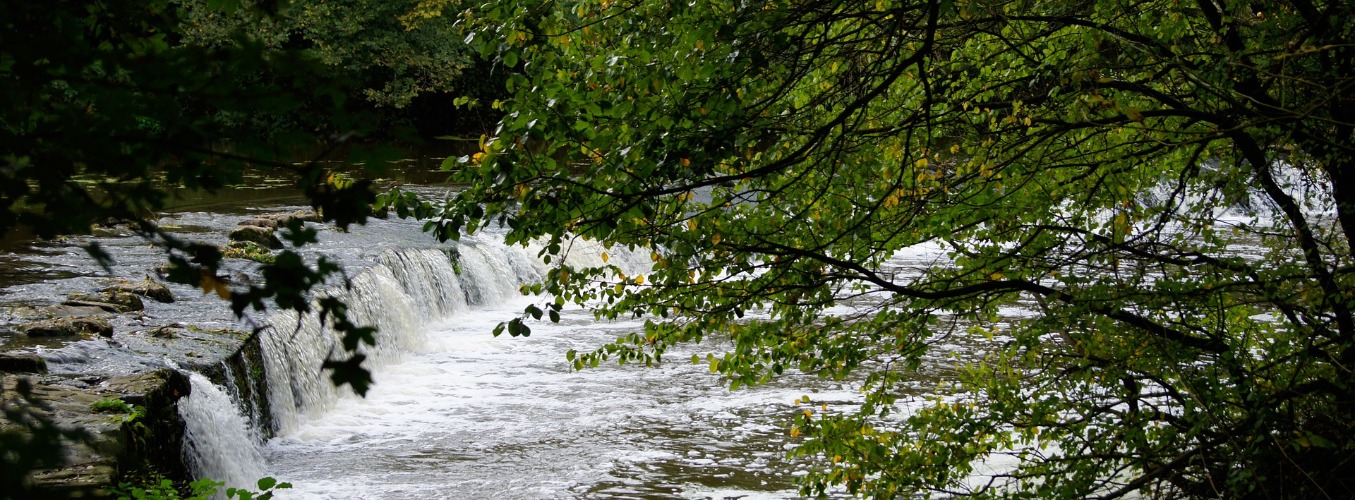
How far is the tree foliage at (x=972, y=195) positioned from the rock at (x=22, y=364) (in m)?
5.12

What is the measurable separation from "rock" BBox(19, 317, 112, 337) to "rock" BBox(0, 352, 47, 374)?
101 cm

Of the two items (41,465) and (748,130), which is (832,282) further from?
(41,465)

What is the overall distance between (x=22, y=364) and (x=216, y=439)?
1394 millimetres

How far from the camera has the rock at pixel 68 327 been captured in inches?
357

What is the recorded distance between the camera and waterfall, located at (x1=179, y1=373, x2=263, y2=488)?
26.2ft

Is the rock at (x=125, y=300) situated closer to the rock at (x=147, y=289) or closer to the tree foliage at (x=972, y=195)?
the rock at (x=147, y=289)

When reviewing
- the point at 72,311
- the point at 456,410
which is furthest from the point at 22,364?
the point at 456,410

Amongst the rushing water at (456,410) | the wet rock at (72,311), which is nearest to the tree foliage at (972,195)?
the rushing water at (456,410)

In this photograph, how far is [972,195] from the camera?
4.39 m

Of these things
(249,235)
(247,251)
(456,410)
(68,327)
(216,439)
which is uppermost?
(249,235)

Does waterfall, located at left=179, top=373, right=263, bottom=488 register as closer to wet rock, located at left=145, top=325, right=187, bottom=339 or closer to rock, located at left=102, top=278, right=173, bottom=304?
wet rock, located at left=145, top=325, right=187, bottom=339

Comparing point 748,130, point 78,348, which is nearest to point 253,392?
point 78,348

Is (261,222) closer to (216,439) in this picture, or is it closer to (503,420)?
(503,420)

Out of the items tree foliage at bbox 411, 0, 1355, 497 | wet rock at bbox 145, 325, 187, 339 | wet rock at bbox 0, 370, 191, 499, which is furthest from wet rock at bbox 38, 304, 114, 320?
tree foliage at bbox 411, 0, 1355, 497
